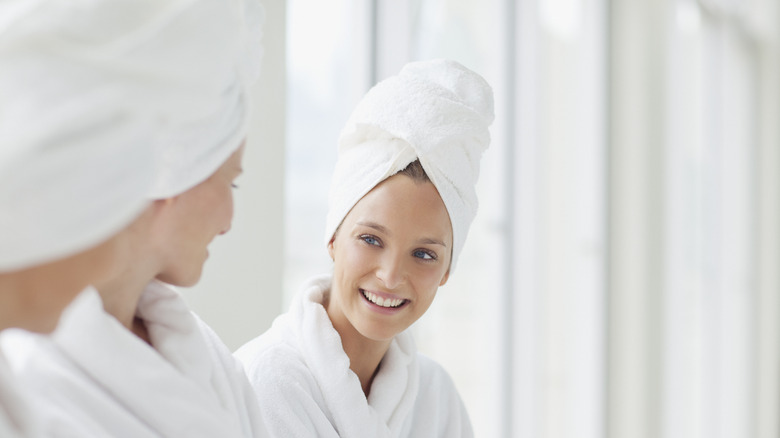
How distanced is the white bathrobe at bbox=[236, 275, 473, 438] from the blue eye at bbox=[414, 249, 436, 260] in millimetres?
158

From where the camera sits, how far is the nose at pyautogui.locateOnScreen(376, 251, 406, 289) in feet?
3.87

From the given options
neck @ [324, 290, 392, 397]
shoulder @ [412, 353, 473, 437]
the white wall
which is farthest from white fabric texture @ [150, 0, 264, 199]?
shoulder @ [412, 353, 473, 437]

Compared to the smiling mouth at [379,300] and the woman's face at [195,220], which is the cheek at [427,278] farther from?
the woman's face at [195,220]

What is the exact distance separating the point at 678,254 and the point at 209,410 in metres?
3.34

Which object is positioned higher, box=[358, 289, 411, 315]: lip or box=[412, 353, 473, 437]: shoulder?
box=[358, 289, 411, 315]: lip

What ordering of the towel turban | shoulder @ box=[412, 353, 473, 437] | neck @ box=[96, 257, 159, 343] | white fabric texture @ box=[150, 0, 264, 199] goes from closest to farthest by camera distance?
the towel turban < white fabric texture @ box=[150, 0, 264, 199] < neck @ box=[96, 257, 159, 343] < shoulder @ box=[412, 353, 473, 437]

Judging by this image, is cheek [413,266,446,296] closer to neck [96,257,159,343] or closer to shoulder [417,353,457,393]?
→ shoulder [417,353,457,393]

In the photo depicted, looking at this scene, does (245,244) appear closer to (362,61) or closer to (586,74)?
(362,61)

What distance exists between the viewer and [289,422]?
1116 millimetres

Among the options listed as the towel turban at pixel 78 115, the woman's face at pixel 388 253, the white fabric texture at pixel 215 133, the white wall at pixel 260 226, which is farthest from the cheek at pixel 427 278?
the towel turban at pixel 78 115

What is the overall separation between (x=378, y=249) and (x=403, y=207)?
7 centimetres

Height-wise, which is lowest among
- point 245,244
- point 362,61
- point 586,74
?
point 245,244

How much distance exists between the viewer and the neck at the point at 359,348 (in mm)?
1247

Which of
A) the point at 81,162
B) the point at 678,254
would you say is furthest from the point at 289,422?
the point at 678,254
